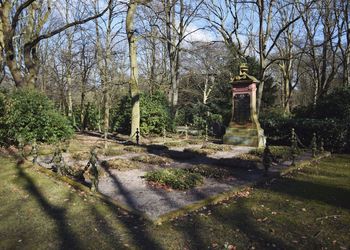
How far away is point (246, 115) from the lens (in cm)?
1625

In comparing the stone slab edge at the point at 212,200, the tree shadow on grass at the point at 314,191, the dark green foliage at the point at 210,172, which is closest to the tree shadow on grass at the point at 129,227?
the stone slab edge at the point at 212,200

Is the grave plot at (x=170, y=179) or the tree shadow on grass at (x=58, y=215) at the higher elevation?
the grave plot at (x=170, y=179)

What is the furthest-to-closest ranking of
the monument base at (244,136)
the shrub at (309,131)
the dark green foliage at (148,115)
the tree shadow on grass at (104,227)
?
the dark green foliage at (148,115), the monument base at (244,136), the shrub at (309,131), the tree shadow on grass at (104,227)

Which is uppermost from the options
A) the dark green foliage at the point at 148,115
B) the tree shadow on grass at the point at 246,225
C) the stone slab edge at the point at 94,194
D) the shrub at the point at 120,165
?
the dark green foliage at the point at 148,115

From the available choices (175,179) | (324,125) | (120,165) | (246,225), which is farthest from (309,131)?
(246,225)

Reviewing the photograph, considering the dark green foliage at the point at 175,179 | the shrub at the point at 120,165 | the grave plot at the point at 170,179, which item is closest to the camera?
the grave plot at the point at 170,179

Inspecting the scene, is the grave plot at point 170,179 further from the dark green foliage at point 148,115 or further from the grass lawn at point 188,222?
the dark green foliage at point 148,115

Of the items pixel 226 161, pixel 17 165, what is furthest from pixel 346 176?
pixel 17 165

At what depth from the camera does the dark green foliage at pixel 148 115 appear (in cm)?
2259

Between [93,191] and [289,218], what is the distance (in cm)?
423

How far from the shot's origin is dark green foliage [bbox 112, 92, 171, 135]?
2259cm

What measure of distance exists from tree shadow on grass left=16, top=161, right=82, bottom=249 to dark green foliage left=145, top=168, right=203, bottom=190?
2652 mm

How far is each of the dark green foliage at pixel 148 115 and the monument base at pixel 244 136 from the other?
7170 millimetres

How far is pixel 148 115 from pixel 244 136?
340 inches
